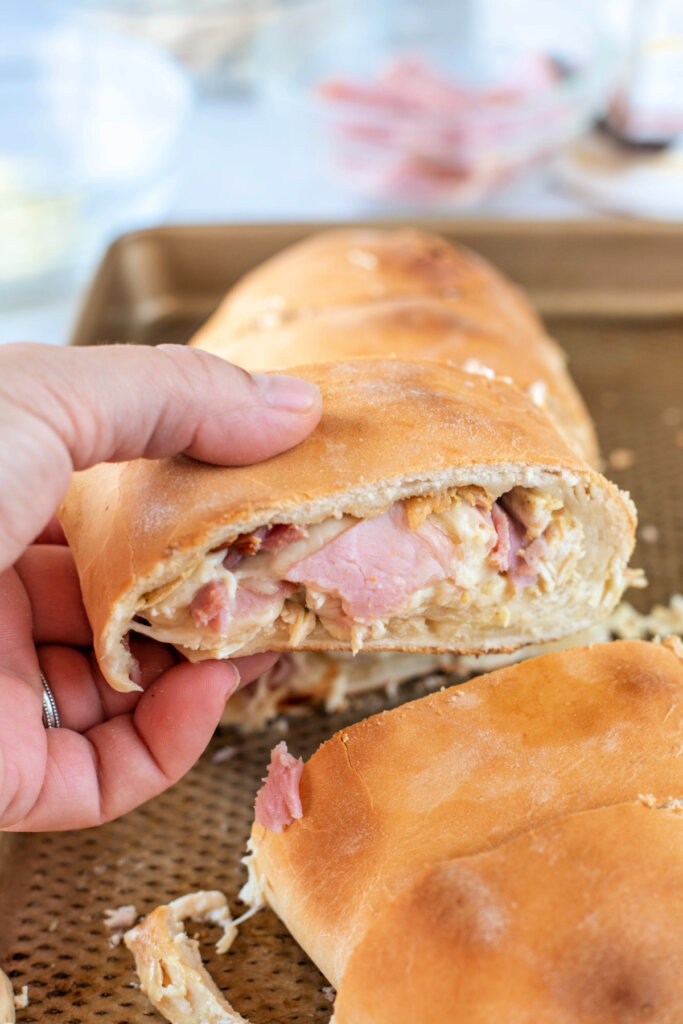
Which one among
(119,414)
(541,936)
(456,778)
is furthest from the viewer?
(456,778)

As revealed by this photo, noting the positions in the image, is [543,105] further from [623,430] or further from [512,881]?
[512,881]

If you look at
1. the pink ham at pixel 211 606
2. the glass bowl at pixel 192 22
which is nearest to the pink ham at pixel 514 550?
the pink ham at pixel 211 606

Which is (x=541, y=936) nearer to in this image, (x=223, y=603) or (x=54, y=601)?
(x=223, y=603)

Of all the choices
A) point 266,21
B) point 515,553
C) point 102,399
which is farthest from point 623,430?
point 266,21

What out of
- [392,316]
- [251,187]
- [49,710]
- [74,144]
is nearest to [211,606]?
[49,710]

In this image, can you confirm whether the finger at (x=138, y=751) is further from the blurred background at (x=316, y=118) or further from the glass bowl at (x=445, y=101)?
the glass bowl at (x=445, y=101)
